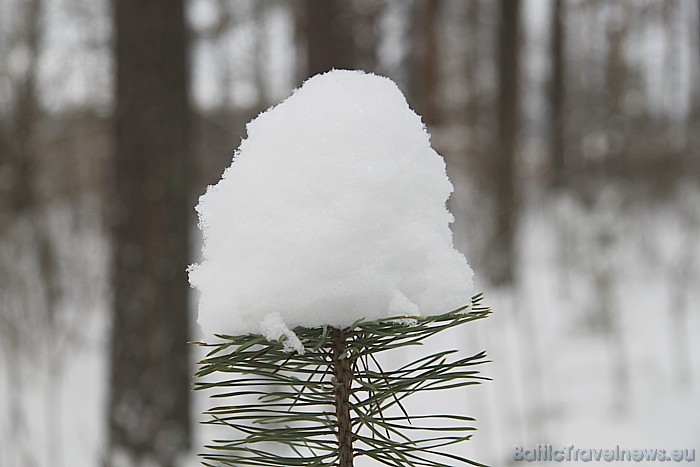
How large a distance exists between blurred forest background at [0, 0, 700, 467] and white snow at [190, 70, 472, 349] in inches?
59.9

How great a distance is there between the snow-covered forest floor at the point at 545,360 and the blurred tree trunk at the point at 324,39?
7.43ft

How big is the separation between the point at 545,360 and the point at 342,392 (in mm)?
5591

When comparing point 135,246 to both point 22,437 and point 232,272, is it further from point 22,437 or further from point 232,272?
point 232,272

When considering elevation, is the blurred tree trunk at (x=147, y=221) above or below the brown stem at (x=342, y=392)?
above

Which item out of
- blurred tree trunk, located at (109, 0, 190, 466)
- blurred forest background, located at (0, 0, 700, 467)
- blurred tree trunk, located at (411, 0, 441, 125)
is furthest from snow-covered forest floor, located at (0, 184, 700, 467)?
blurred tree trunk, located at (411, 0, 441, 125)

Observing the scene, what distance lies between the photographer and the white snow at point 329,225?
589 mm

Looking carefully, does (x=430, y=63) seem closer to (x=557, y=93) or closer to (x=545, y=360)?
(x=557, y=93)

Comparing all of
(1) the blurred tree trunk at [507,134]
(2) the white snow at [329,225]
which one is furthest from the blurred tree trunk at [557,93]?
(2) the white snow at [329,225]

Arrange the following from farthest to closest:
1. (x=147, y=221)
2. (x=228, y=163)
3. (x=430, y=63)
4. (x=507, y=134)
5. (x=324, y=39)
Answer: (x=430, y=63), (x=507, y=134), (x=228, y=163), (x=324, y=39), (x=147, y=221)

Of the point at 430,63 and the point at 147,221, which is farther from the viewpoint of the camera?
the point at 430,63

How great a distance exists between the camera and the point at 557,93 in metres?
9.27

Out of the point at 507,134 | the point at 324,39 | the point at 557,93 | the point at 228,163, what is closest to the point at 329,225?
the point at 324,39

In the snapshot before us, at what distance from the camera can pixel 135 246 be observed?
3383 mm

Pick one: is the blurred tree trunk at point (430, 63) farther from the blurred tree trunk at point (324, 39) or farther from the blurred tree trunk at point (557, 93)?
the blurred tree trunk at point (324, 39)
